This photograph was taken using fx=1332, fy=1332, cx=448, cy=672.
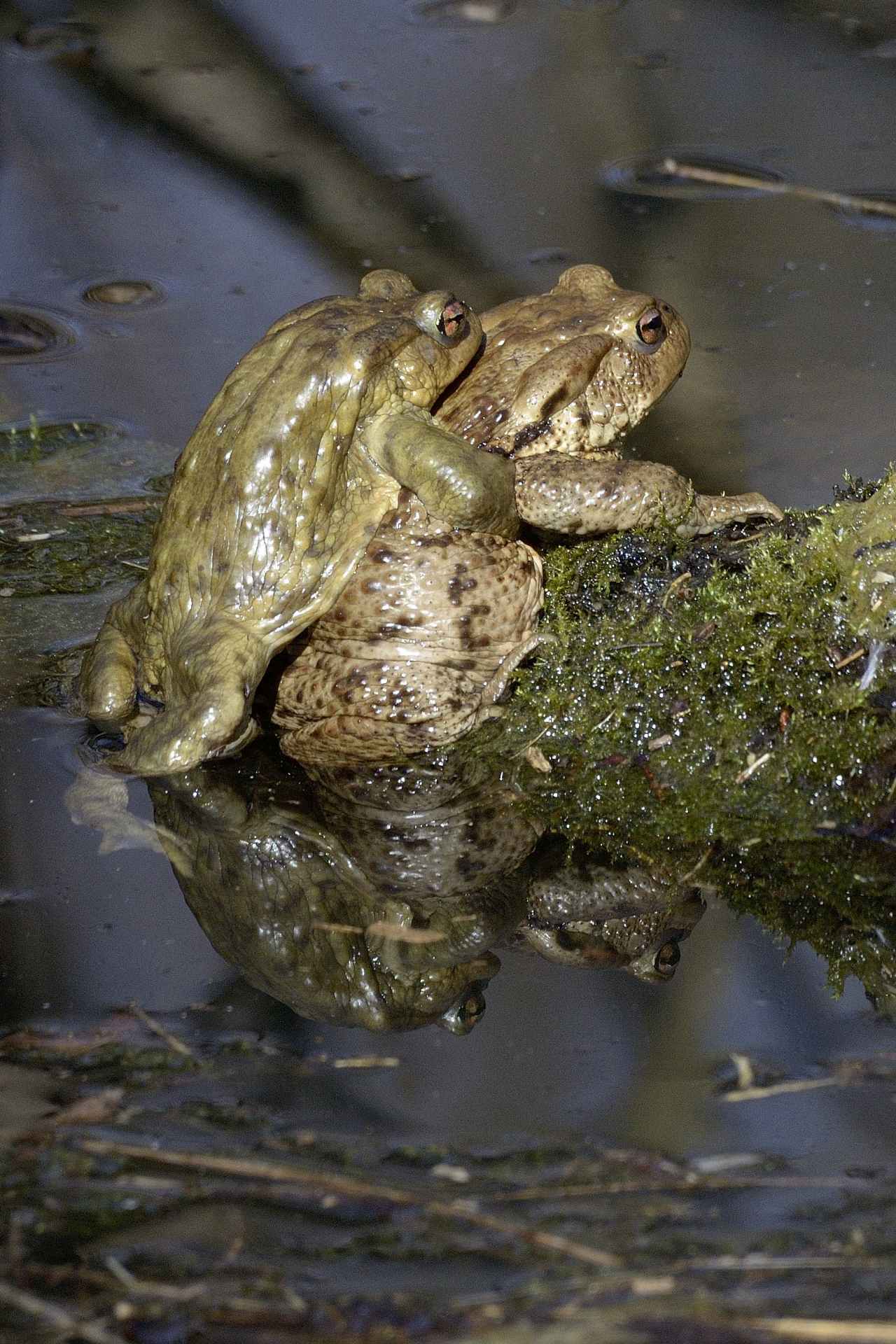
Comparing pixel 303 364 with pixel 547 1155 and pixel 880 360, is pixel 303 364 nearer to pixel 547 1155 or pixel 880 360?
pixel 547 1155

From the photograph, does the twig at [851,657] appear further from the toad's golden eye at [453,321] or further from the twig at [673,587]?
the toad's golden eye at [453,321]

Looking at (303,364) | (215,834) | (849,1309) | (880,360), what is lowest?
(215,834)

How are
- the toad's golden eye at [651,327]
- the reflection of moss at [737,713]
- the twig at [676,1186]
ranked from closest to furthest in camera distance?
the twig at [676,1186] < the reflection of moss at [737,713] < the toad's golden eye at [651,327]

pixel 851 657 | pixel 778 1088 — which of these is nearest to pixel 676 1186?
pixel 778 1088

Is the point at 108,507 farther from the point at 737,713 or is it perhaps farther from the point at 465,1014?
the point at 465,1014

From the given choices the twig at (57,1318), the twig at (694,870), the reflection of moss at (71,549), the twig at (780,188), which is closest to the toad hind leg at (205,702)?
the twig at (694,870)

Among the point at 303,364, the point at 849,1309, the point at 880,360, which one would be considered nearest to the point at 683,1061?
the point at 849,1309
